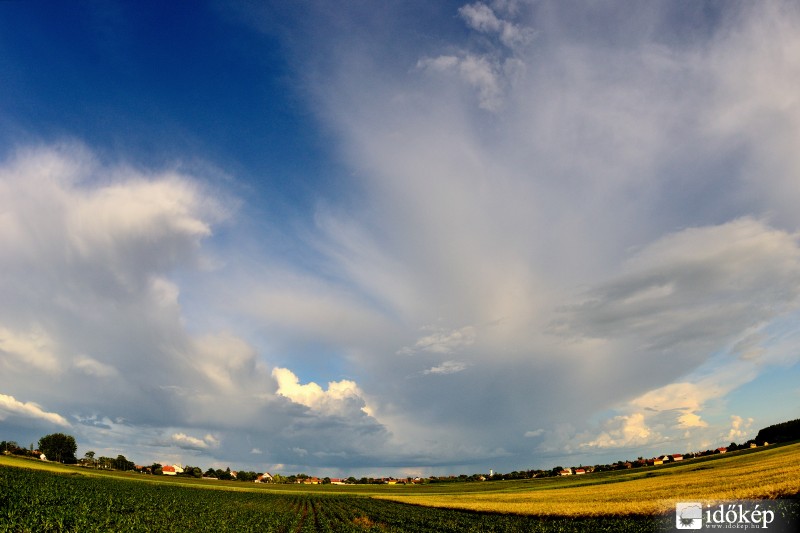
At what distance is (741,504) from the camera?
34031mm

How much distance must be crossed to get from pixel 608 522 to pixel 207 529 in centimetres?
3399

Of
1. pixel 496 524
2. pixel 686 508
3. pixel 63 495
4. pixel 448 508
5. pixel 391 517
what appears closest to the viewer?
pixel 686 508

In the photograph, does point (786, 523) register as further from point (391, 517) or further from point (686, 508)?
point (391, 517)

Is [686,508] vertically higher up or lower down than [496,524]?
higher up

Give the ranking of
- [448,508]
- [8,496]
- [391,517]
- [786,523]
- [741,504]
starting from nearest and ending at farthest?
[786,523]
[741,504]
[8,496]
[391,517]
[448,508]

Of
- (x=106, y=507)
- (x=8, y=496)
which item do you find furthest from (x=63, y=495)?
(x=8, y=496)

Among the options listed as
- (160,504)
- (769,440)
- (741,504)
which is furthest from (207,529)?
(769,440)

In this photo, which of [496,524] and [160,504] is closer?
[496,524]

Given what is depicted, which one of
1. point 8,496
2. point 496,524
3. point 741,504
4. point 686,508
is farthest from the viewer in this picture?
point 496,524

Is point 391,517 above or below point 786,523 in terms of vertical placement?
below

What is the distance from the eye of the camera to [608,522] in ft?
119

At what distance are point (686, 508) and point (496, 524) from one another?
55.6 feet

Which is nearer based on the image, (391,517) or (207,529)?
(207,529)

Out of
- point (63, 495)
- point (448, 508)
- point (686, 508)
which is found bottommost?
point (448, 508)
